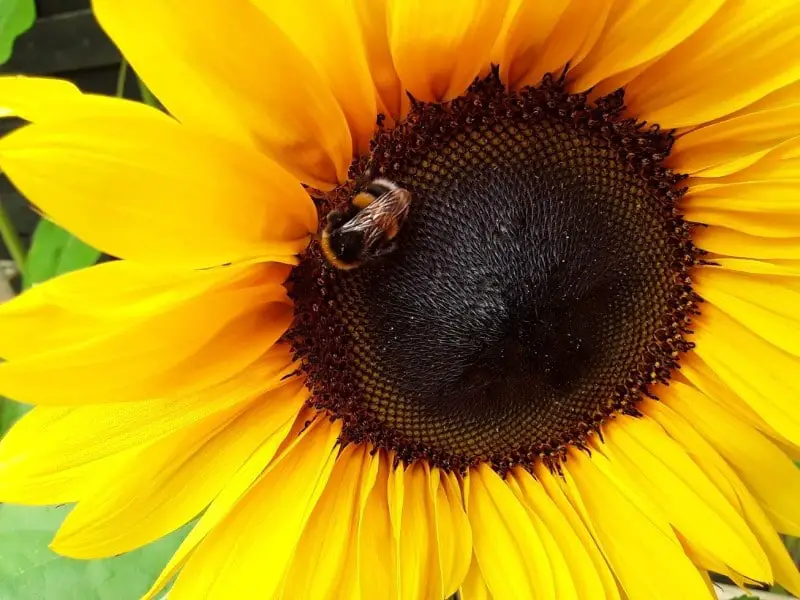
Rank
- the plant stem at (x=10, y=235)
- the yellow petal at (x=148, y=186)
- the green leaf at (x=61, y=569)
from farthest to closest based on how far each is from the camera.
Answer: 1. the plant stem at (x=10, y=235)
2. the green leaf at (x=61, y=569)
3. the yellow petal at (x=148, y=186)

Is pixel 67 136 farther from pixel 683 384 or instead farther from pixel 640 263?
pixel 683 384

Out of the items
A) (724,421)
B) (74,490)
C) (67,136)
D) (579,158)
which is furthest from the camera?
(724,421)

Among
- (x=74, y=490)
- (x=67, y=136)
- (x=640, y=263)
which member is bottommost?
(x=74, y=490)

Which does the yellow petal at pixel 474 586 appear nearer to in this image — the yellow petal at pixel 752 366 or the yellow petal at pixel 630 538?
the yellow petal at pixel 630 538

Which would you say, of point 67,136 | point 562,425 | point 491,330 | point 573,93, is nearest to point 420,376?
point 491,330

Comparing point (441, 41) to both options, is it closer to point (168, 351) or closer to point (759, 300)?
point (168, 351)

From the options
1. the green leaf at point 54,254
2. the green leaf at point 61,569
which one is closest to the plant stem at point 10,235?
the green leaf at point 54,254

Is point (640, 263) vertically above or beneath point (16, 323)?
above

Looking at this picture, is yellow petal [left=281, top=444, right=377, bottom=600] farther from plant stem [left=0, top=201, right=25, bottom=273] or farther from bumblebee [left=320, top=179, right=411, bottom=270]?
plant stem [left=0, top=201, right=25, bottom=273]

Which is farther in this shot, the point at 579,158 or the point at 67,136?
the point at 579,158
